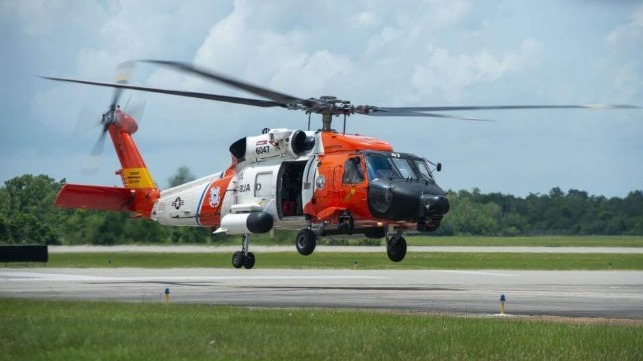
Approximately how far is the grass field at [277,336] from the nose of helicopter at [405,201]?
9.29m

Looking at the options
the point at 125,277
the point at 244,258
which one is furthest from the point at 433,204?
the point at 125,277

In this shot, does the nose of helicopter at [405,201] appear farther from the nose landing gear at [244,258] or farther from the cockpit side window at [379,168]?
the nose landing gear at [244,258]

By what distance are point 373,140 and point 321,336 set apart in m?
15.1

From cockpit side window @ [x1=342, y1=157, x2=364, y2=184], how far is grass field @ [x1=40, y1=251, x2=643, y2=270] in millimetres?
16012

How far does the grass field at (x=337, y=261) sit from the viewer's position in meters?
46.4

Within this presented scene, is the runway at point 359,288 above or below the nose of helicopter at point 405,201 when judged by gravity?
below

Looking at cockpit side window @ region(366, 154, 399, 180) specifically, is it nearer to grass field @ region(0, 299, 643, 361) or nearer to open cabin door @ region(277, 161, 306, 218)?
open cabin door @ region(277, 161, 306, 218)

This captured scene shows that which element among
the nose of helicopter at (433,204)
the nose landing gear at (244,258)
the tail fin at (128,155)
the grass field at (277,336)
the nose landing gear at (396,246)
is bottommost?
the grass field at (277,336)

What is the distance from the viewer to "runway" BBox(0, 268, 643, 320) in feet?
80.8

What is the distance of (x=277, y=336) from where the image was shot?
1652 cm

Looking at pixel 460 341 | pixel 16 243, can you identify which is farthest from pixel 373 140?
pixel 16 243

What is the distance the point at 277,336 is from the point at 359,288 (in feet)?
48.8

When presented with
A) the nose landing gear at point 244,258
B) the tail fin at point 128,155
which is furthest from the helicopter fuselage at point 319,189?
the tail fin at point 128,155

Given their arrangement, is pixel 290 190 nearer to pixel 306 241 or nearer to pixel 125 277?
pixel 306 241
